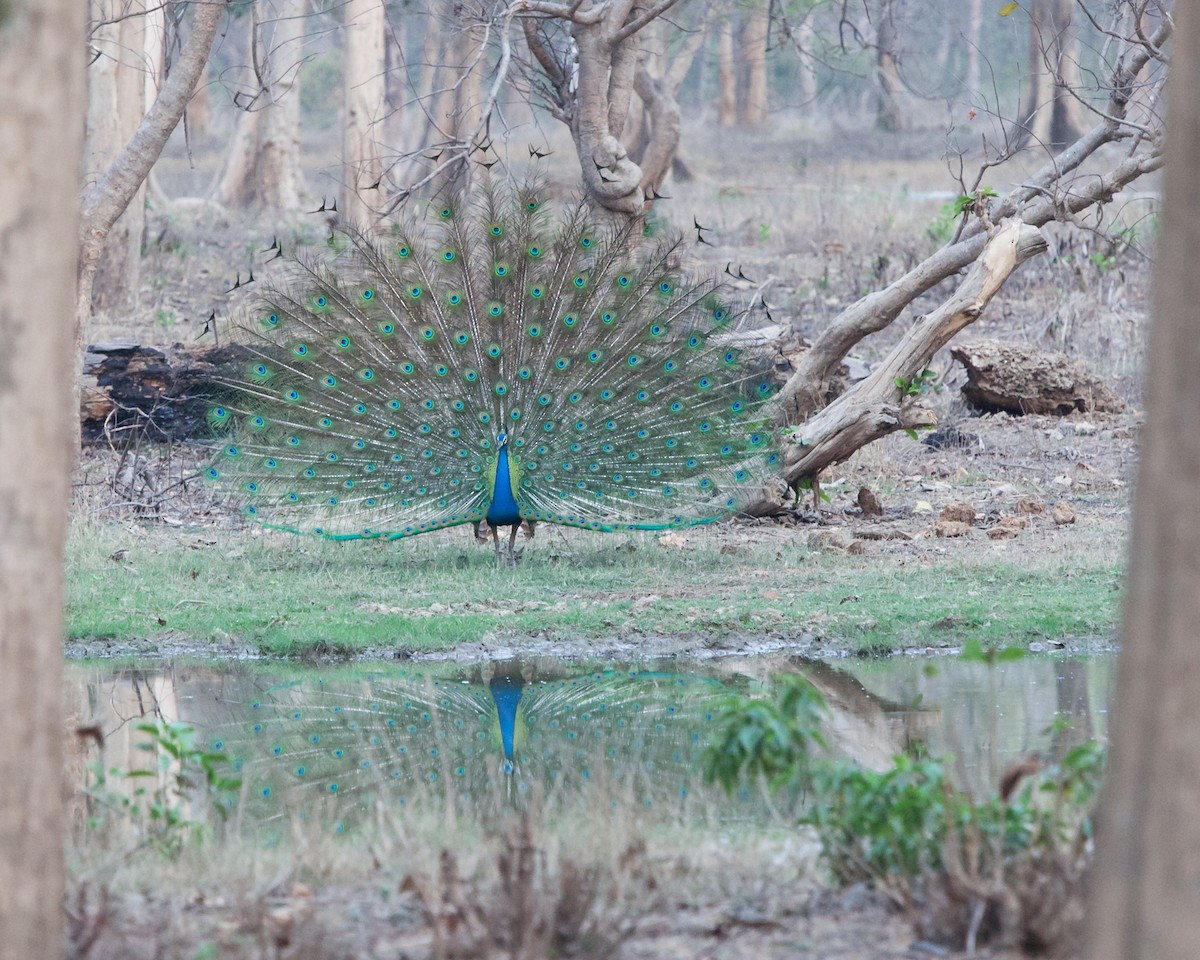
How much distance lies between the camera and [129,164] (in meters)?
10.1

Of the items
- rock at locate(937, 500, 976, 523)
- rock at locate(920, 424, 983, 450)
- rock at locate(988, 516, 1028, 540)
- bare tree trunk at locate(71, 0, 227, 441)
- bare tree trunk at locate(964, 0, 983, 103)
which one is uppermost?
bare tree trunk at locate(964, 0, 983, 103)

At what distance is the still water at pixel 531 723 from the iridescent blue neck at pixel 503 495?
1.58 metres

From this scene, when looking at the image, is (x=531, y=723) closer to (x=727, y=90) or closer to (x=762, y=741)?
(x=762, y=741)

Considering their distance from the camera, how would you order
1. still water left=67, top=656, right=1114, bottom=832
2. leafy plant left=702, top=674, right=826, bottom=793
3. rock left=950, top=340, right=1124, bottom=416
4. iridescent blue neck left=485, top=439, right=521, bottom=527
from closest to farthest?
leafy plant left=702, top=674, right=826, bottom=793 < still water left=67, top=656, right=1114, bottom=832 < iridescent blue neck left=485, top=439, right=521, bottom=527 < rock left=950, top=340, right=1124, bottom=416

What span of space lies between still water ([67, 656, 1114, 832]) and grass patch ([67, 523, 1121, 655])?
32 cm

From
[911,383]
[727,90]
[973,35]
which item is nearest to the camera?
[911,383]

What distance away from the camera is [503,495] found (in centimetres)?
979

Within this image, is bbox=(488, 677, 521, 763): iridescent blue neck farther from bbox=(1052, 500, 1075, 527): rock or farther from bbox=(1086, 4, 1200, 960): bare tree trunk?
bbox=(1052, 500, 1075, 527): rock

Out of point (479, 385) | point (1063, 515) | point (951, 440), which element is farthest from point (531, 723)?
point (951, 440)

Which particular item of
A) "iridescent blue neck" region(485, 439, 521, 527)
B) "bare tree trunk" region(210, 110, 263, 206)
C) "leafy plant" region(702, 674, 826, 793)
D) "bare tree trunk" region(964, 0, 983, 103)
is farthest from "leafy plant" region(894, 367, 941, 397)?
"bare tree trunk" region(964, 0, 983, 103)

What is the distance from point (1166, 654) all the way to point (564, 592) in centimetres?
697

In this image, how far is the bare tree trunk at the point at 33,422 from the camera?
3127 mm

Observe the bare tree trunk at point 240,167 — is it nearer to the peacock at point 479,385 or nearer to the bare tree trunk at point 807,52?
the bare tree trunk at point 807,52

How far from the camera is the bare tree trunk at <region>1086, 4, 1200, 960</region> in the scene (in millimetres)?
2713
